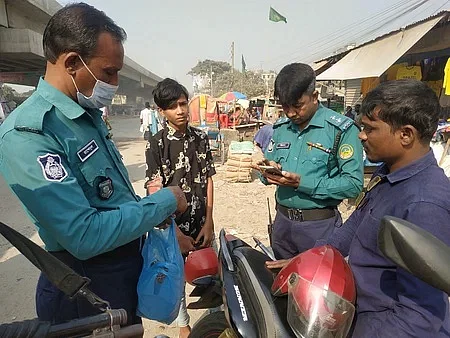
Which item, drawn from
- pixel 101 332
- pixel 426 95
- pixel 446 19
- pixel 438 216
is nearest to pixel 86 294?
pixel 101 332

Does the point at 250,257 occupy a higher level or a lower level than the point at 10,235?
lower

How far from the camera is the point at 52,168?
106 centimetres

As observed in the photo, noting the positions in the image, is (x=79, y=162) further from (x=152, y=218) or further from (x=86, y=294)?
(x=86, y=294)

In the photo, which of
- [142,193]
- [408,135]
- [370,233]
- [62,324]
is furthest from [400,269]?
[142,193]

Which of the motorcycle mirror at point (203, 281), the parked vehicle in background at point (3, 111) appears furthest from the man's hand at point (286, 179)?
the parked vehicle in background at point (3, 111)

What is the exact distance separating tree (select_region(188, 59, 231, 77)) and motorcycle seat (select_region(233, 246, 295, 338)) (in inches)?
2577

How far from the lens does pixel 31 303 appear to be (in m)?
3.09

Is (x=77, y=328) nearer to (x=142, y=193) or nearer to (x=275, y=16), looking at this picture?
(x=142, y=193)

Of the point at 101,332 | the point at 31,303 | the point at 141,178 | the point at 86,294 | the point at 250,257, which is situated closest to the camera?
the point at 101,332

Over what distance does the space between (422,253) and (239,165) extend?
6707mm

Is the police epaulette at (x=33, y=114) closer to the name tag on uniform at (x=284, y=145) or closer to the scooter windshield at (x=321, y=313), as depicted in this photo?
the scooter windshield at (x=321, y=313)

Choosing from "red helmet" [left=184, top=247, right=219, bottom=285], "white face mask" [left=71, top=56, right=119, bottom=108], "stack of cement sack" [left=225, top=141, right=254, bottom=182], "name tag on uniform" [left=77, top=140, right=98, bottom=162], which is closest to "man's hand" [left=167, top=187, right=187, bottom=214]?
"name tag on uniform" [left=77, top=140, right=98, bottom=162]

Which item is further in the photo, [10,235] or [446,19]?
[446,19]

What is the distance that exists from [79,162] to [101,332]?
58 centimetres
